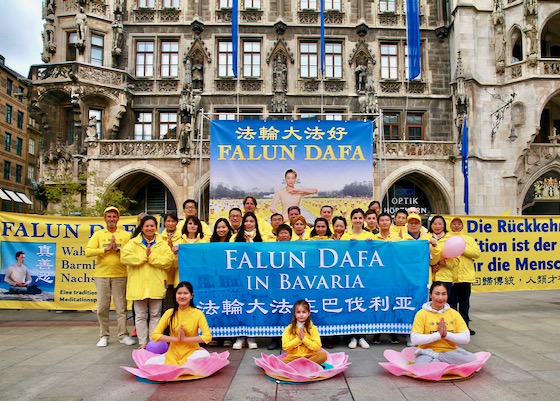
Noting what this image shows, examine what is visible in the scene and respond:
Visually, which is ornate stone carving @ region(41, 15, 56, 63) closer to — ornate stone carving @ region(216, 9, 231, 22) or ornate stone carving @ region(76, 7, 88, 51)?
ornate stone carving @ region(76, 7, 88, 51)

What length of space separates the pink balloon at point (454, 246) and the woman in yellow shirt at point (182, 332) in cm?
342

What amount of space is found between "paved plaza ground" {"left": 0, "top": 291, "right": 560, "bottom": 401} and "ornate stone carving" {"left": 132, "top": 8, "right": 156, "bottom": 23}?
58.9 feet

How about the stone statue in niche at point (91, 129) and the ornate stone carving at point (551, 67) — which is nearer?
the stone statue in niche at point (91, 129)

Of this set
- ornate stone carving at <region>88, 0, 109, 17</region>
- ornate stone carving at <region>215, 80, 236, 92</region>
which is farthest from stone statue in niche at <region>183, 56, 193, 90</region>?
ornate stone carving at <region>88, 0, 109, 17</region>

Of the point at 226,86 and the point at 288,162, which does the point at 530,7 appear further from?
the point at 288,162

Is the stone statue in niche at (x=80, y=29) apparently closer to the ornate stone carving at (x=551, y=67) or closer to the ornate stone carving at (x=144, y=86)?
the ornate stone carving at (x=144, y=86)

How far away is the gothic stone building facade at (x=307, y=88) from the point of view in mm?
19250

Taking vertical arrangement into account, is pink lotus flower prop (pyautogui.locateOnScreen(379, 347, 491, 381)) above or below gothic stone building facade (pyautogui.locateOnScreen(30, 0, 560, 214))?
below

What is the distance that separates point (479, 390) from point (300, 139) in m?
9.63

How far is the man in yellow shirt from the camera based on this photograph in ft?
20.5

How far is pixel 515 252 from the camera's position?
338 inches

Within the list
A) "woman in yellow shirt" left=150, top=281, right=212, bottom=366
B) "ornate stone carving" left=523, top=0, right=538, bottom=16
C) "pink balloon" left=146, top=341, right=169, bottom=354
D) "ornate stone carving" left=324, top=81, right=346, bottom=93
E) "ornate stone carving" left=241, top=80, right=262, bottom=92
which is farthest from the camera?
"ornate stone carving" left=324, top=81, right=346, bottom=93

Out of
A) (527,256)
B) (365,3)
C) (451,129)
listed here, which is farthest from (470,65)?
(527,256)

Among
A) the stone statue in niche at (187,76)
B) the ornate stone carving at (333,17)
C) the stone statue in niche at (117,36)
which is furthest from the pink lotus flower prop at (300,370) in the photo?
the ornate stone carving at (333,17)
